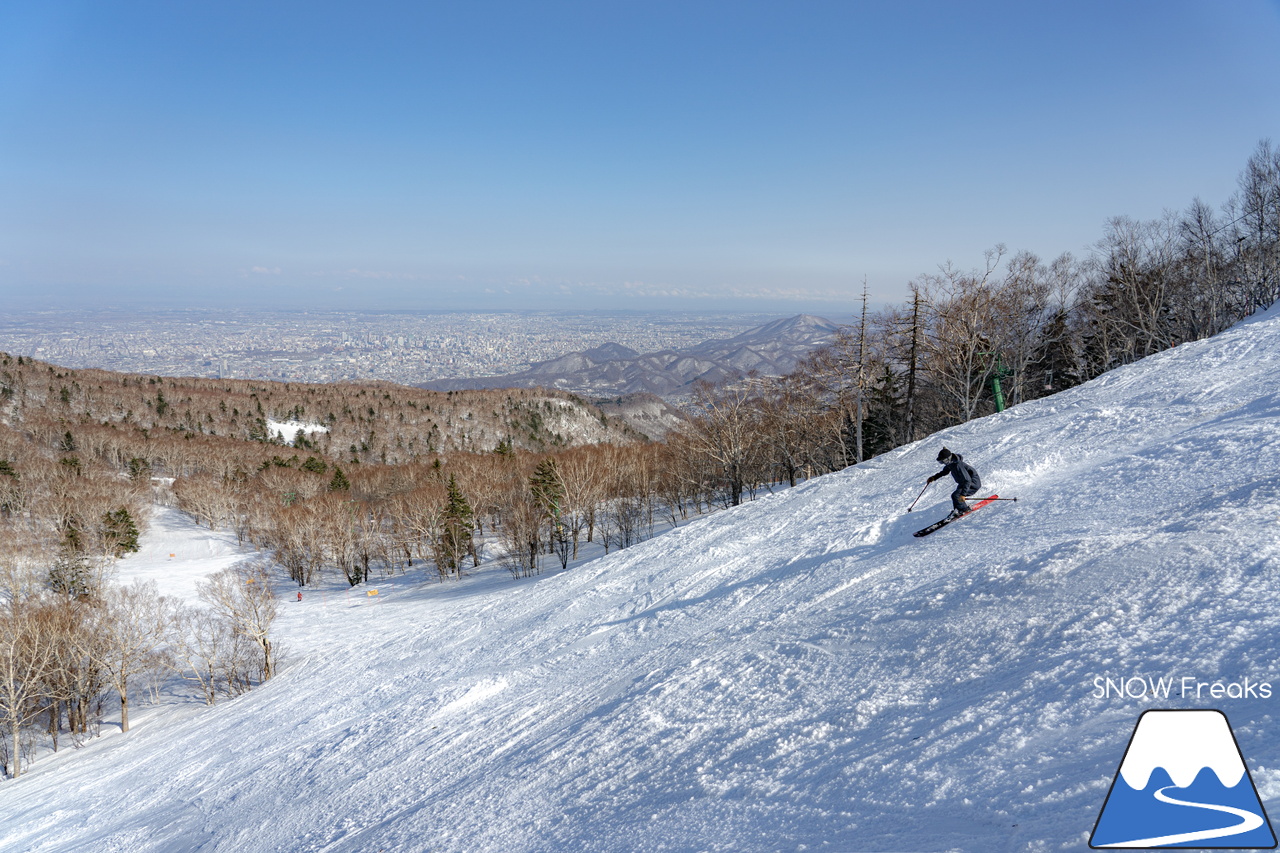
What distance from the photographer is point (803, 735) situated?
21.1ft

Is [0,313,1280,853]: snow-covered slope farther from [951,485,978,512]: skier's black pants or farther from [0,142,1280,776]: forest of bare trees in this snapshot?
[0,142,1280,776]: forest of bare trees

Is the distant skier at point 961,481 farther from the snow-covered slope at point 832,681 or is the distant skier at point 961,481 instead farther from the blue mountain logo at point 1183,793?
the blue mountain logo at point 1183,793

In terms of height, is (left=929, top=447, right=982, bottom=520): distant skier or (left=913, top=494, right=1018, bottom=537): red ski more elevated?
(left=929, top=447, right=982, bottom=520): distant skier

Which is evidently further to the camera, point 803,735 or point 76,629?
point 76,629

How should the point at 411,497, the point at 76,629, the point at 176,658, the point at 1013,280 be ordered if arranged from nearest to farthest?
1. the point at 76,629
2. the point at 176,658
3. the point at 1013,280
4. the point at 411,497

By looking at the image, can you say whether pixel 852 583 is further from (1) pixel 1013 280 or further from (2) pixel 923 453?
(1) pixel 1013 280

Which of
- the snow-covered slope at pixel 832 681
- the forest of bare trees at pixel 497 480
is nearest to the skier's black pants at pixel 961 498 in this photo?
the snow-covered slope at pixel 832 681

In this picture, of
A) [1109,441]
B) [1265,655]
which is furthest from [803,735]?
[1109,441]

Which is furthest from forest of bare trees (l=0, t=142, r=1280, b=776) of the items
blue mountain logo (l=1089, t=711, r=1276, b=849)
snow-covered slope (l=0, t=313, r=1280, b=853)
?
blue mountain logo (l=1089, t=711, r=1276, b=849)

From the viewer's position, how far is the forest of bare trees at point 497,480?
2702 centimetres

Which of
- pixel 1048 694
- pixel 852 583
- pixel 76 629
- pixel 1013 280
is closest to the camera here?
pixel 1048 694

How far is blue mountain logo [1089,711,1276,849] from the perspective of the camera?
3.40m

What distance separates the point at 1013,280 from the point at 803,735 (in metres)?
34.6

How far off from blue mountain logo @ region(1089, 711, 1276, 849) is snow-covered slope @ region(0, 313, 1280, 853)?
0.21 meters
